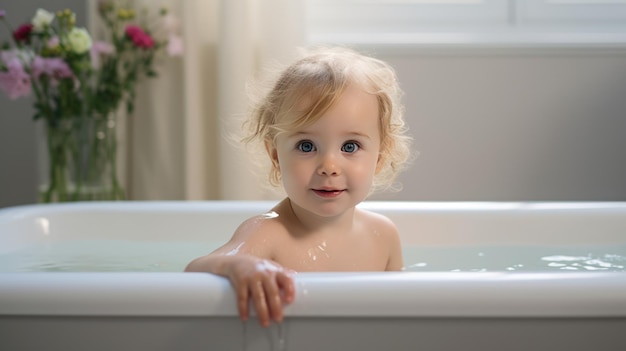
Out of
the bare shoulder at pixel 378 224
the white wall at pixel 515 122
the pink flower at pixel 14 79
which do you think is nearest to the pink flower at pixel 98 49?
the pink flower at pixel 14 79

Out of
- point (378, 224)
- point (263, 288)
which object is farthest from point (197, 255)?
point (263, 288)

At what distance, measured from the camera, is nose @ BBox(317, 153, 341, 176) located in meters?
1.27

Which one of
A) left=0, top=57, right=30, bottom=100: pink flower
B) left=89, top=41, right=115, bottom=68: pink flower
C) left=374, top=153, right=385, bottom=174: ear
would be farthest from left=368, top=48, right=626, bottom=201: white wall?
left=374, top=153, right=385, bottom=174: ear

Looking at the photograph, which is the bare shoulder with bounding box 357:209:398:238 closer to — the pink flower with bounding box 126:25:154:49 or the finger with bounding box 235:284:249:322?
the finger with bounding box 235:284:249:322

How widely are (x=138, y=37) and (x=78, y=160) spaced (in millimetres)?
432

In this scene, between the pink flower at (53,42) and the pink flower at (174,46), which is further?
the pink flower at (174,46)

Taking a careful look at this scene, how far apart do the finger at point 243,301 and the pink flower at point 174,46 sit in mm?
1700

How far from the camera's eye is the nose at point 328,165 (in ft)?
4.17

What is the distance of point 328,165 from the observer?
1.27m

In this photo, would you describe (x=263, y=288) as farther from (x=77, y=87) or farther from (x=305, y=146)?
(x=77, y=87)

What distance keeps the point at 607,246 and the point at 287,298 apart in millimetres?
1081

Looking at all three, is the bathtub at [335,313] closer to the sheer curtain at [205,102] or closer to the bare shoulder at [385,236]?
the bare shoulder at [385,236]

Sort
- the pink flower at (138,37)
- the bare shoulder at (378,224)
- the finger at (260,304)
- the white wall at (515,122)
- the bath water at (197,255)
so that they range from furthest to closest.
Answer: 1. the white wall at (515,122)
2. the pink flower at (138,37)
3. the bath water at (197,255)
4. the bare shoulder at (378,224)
5. the finger at (260,304)

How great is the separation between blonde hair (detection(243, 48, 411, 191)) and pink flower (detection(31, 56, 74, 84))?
3.68ft
